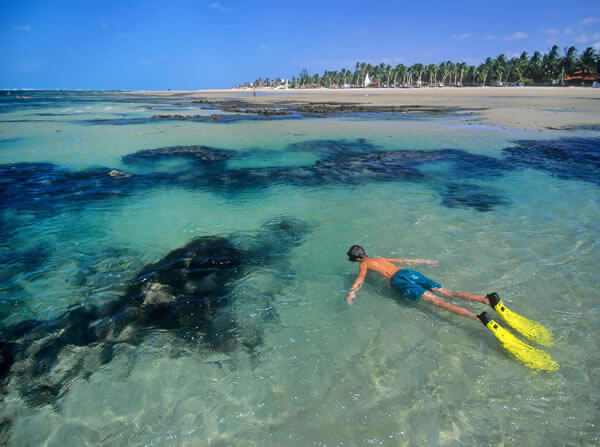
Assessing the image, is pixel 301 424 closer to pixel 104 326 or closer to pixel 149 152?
pixel 104 326

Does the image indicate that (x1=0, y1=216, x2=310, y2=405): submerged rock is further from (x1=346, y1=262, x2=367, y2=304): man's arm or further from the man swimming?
the man swimming

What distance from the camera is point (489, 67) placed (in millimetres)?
107500

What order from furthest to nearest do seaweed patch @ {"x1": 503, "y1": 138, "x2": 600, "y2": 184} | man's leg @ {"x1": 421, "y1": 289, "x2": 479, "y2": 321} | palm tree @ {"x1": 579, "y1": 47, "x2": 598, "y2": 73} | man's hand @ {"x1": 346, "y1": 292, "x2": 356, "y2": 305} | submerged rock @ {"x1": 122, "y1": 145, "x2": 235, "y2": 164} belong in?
palm tree @ {"x1": 579, "y1": 47, "x2": 598, "y2": 73}, submerged rock @ {"x1": 122, "y1": 145, "x2": 235, "y2": 164}, seaweed patch @ {"x1": 503, "y1": 138, "x2": 600, "y2": 184}, man's hand @ {"x1": 346, "y1": 292, "x2": 356, "y2": 305}, man's leg @ {"x1": 421, "y1": 289, "x2": 479, "y2": 321}

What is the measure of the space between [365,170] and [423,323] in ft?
33.7

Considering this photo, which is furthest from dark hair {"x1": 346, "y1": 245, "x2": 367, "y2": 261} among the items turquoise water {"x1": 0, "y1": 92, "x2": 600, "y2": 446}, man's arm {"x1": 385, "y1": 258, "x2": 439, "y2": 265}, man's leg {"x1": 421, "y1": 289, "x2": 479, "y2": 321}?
man's leg {"x1": 421, "y1": 289, "x2": 479, "y2": 321}

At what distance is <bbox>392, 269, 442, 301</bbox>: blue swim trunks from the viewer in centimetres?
546

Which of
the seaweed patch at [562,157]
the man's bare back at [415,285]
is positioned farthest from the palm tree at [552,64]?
the man's bare back at [415,285]

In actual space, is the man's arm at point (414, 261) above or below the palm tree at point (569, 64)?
below

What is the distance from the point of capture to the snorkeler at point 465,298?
429 centimetres

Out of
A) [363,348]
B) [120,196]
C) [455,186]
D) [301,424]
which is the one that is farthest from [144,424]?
[455,186]

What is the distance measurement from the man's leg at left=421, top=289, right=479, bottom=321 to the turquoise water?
0.16 m

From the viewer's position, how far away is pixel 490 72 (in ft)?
347

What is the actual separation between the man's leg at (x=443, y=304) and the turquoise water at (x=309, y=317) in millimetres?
163

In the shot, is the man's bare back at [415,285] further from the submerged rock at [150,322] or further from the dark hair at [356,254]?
the submerged rock at [150,322]
